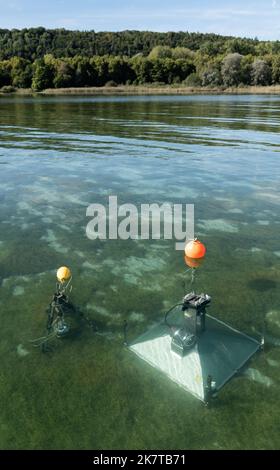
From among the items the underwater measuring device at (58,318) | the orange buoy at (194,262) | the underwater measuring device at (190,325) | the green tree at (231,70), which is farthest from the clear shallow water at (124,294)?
the green tree at (231,70)

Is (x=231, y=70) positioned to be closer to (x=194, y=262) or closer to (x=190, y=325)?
(x=194, y=262)

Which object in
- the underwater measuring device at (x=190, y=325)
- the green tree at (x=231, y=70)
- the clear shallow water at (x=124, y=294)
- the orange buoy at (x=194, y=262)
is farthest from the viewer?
the green tree at (x=231, y=70)

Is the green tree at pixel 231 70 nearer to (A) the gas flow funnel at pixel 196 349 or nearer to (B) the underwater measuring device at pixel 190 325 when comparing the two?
(A) the gas flow funnel at pixel 196 349

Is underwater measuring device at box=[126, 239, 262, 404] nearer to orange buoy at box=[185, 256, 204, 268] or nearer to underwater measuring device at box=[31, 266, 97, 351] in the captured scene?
underwater measuring device at box=[31, 266, 97, 351]

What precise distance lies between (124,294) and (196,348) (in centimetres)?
546

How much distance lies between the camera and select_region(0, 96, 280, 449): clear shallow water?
38.8 ft

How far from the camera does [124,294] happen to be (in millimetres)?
18844

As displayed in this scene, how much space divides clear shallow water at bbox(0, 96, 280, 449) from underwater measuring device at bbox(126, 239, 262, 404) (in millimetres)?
440

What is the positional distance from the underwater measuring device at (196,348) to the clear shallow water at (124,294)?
1.44 ft

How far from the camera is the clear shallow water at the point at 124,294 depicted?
1184 cm

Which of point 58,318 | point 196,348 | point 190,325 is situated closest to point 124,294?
point 58,318

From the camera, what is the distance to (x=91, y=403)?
1262 cm

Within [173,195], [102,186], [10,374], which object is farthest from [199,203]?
[10,374]

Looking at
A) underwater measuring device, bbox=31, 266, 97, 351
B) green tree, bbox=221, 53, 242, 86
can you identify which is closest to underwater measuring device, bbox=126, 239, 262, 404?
underwater measuring device, bbox=31, 266, 97, 351
